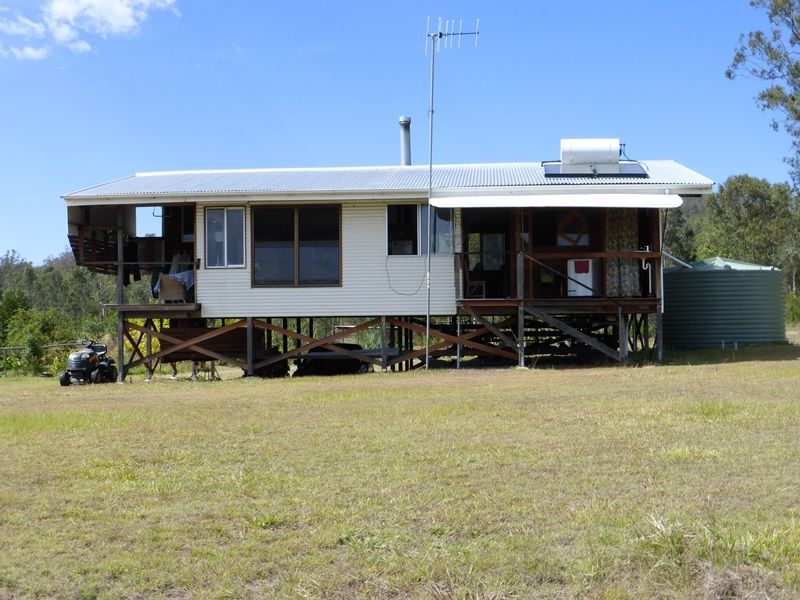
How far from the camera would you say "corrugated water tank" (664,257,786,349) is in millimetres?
18859


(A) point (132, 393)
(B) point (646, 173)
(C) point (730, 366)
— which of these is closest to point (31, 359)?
(A) point (132, 393)

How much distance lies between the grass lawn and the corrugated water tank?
8.48 m

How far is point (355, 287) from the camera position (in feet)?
57.5

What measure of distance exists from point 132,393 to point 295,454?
801 centimetres

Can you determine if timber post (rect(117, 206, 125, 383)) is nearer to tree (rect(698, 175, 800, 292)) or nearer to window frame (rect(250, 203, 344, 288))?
window frame (rect(250, 203, 344, 288))

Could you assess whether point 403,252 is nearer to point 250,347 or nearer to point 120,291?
point 250,347

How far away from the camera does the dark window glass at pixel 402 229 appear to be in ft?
57.5

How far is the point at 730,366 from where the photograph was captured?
47.8 feet

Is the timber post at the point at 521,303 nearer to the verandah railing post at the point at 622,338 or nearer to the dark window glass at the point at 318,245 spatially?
the verandah railing post at the point at 622,338

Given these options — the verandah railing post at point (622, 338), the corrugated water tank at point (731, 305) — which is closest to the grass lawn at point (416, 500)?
the verandah railing post at point (622, 338)

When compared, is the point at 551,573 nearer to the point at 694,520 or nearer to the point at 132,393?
the point at 694,520

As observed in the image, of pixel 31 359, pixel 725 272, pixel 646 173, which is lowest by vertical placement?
pixel 31 359

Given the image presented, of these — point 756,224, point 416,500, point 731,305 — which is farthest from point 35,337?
point 756,224

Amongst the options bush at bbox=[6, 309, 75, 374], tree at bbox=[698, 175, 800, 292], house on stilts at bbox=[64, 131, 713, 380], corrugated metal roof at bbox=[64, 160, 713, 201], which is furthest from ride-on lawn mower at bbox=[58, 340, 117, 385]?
tree at bbox=[698, 175, 800, 292]
